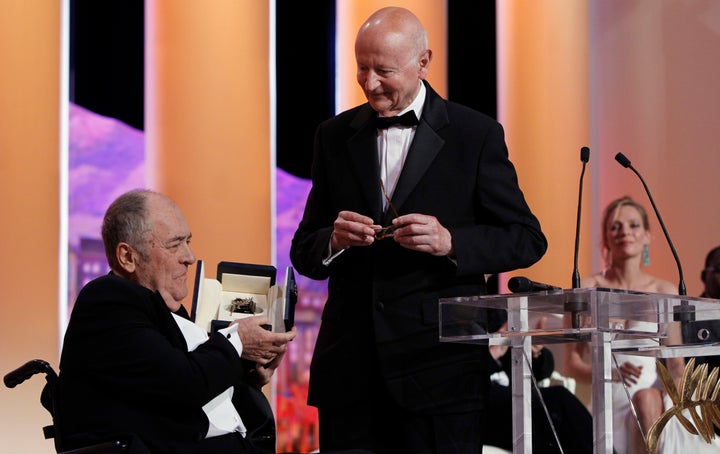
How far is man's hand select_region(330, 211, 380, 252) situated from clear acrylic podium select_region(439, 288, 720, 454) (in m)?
0.23

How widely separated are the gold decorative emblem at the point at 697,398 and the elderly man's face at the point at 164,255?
3.78ft

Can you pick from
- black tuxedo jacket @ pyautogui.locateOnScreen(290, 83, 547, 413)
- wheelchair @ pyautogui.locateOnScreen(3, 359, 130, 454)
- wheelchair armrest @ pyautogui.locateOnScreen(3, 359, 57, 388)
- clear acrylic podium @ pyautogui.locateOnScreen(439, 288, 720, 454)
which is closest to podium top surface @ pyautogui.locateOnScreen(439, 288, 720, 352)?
clear acrylic podium @ pyautogui.locateOnScreen(439, 288, 720, 454)

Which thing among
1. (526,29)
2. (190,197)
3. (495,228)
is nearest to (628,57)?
(526,29)

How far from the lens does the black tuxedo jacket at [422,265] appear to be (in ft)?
8.33

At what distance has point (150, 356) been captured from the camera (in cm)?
229

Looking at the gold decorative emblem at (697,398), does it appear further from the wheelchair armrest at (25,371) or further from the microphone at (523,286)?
the wheelchair armrest at (25,371)

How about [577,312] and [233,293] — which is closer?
[577,312]

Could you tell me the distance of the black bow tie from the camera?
2656 millimetres

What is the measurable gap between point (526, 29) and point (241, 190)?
1.90 m

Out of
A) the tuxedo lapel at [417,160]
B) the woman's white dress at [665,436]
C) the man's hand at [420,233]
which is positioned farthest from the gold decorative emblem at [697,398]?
the tuxedo lapel at [417,160]

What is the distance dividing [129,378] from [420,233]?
→ 2.31 feet

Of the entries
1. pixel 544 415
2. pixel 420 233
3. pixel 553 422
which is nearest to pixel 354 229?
pixel 420 233

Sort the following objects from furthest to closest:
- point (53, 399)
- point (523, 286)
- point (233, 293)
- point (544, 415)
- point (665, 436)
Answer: point (233, 293)
point (544, 415)
point (665, 436)
point (523, 286)
point (53, 399)

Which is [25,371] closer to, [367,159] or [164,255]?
[164,255]
